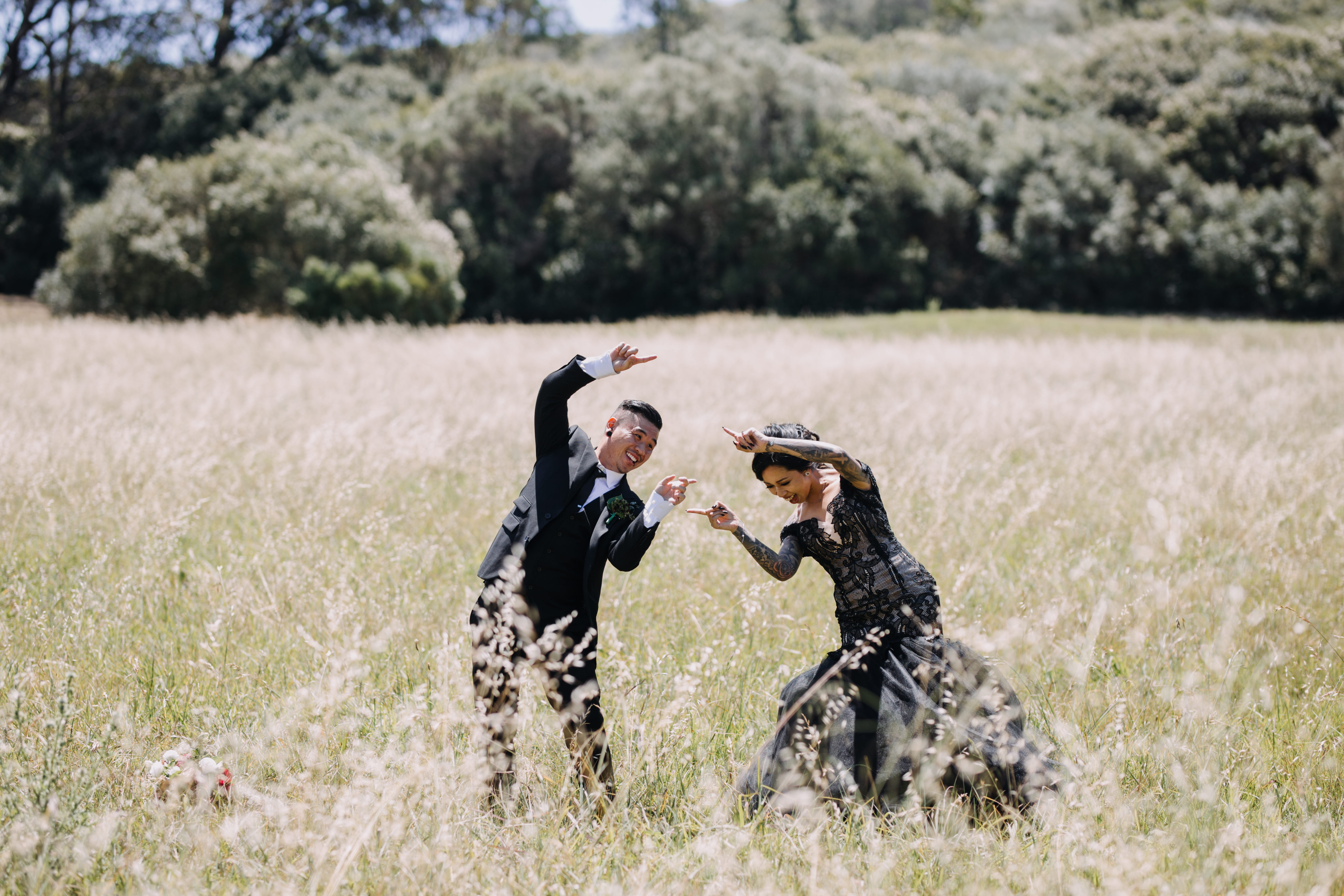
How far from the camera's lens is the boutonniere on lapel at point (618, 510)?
2.92 meters

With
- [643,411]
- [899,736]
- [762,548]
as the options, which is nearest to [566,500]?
[643,411]

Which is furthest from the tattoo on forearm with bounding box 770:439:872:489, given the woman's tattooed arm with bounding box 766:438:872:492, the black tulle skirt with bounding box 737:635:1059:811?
the black tulle skirt with bounding box 737:635:1059:811

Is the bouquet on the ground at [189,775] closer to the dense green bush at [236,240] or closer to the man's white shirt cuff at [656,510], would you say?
the man's white shirt cuff at [656,510]

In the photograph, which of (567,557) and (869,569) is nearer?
(567,557)

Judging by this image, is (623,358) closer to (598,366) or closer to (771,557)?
(598,366)

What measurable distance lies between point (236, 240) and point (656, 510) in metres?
27.1

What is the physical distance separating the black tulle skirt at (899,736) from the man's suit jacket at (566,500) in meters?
0.81

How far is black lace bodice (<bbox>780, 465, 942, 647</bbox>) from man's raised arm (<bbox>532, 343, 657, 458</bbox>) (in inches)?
37.3

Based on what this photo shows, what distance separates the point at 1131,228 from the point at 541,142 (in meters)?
25.2

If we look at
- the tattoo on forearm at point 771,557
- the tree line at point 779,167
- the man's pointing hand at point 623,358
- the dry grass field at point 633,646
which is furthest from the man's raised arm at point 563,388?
the tree line at point 779,167

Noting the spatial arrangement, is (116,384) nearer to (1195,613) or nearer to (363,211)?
(1195,613)

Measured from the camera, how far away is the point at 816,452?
3.01 metres

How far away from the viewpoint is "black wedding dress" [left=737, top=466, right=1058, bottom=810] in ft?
9.29

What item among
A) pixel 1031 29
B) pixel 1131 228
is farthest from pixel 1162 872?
pixel 1031 29
